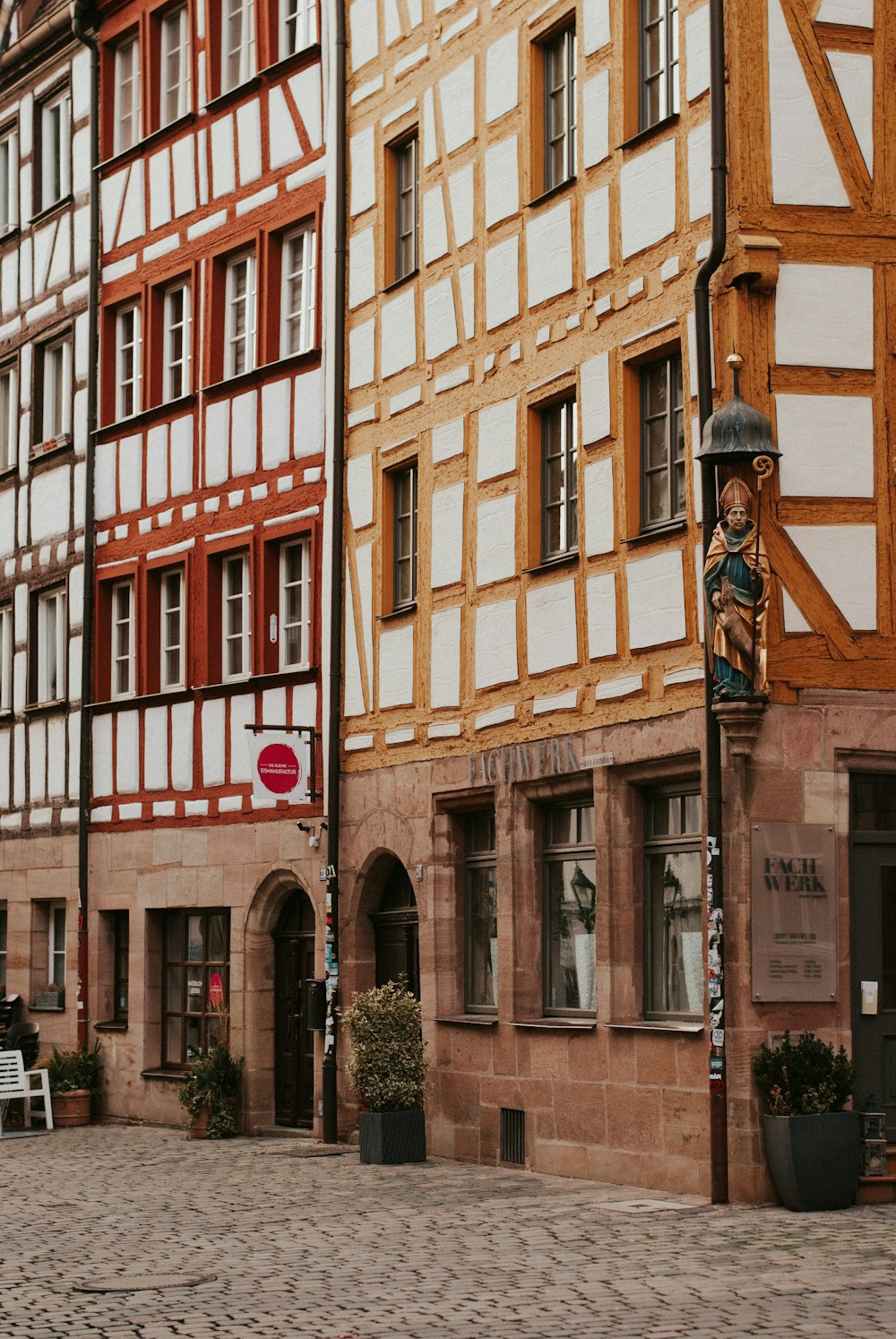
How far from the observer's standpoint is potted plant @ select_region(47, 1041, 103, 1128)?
24.5 m

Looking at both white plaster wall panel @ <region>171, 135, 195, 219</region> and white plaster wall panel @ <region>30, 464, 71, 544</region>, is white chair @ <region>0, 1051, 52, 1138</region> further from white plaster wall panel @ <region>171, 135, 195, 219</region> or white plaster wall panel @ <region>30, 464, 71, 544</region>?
white plaster wall panel @ <region>171, 135, 195, 219</region>

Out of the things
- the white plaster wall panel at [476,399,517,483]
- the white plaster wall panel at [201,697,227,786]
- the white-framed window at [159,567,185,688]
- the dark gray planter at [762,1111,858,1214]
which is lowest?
the dark gray planter at [762,1111,858,1214]

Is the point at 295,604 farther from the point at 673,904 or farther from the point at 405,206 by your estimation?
the point at 673,904

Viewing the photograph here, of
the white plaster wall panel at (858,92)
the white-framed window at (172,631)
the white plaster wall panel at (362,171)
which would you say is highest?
the white plaster wall panel at (362,171)

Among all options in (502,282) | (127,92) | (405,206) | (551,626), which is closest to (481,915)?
(551,626)

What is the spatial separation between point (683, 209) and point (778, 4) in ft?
4.87

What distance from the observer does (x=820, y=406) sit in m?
15.8

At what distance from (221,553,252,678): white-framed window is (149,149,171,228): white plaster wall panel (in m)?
3.96

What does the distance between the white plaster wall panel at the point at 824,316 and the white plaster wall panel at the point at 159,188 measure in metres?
10.8

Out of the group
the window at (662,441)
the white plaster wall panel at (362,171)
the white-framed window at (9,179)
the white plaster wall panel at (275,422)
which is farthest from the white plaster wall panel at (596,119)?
the white-framed window at (9,179)

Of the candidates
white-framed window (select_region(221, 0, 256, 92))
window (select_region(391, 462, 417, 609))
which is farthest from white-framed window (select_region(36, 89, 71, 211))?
window (select_region(391, 462, 417, 609))

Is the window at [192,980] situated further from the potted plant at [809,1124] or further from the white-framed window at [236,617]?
the potted plant at [809,1124]

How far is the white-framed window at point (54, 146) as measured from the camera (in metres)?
27.7

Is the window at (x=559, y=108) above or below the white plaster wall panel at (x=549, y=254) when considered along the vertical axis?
above
